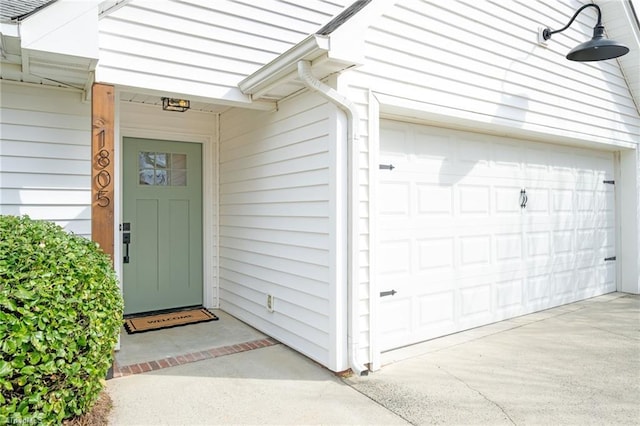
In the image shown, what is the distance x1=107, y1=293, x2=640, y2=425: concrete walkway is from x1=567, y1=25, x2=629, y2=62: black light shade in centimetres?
276

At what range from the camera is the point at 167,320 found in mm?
4789

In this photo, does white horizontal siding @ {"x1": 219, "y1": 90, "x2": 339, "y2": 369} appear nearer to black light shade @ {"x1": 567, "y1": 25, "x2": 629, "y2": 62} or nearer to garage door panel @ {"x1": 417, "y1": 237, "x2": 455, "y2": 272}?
garage door panel @ {"x1": 417, "y1": 237, "x2": 455, "y2": 272}

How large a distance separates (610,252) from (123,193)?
691 centimetres

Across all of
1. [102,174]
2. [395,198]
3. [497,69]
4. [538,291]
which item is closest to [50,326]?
[102,174]

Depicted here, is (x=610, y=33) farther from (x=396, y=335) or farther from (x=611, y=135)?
(x=396, y=335)

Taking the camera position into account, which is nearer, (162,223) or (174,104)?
(174,104)

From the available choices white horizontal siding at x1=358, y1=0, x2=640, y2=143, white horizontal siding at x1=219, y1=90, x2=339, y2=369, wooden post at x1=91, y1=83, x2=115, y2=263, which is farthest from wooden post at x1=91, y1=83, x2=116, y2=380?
white horizontal siding at x1=358, y1=0, x2=640, y2=143

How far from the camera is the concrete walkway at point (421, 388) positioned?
2680mm

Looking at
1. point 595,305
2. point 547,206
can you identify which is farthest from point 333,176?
point 595,305

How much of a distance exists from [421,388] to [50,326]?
2.39m

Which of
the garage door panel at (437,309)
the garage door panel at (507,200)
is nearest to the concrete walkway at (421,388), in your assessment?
the garage door panel at (437,309)

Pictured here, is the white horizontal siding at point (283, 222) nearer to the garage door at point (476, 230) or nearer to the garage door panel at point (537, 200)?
the garage door at point (476, 230)

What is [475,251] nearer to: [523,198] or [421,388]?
[523,198]

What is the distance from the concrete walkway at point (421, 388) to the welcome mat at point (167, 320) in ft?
3.99
